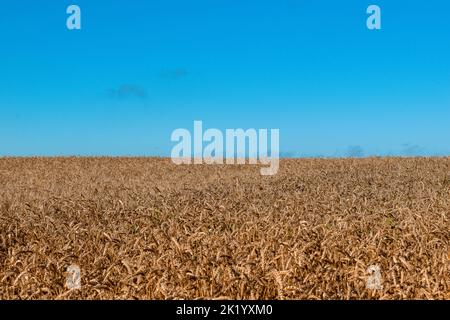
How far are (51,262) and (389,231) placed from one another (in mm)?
4826

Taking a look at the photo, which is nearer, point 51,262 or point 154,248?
point 51,262

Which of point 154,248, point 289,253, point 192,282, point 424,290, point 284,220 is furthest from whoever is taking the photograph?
point 284,220

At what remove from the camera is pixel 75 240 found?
7883mm

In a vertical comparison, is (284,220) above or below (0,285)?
above

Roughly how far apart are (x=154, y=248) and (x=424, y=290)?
3.32m

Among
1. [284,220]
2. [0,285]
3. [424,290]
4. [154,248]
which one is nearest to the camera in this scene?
[424,290]

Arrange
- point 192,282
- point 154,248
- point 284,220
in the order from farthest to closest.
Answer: point 284,220, point 154,248, point 192,282

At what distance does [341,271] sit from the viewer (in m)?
6.27
